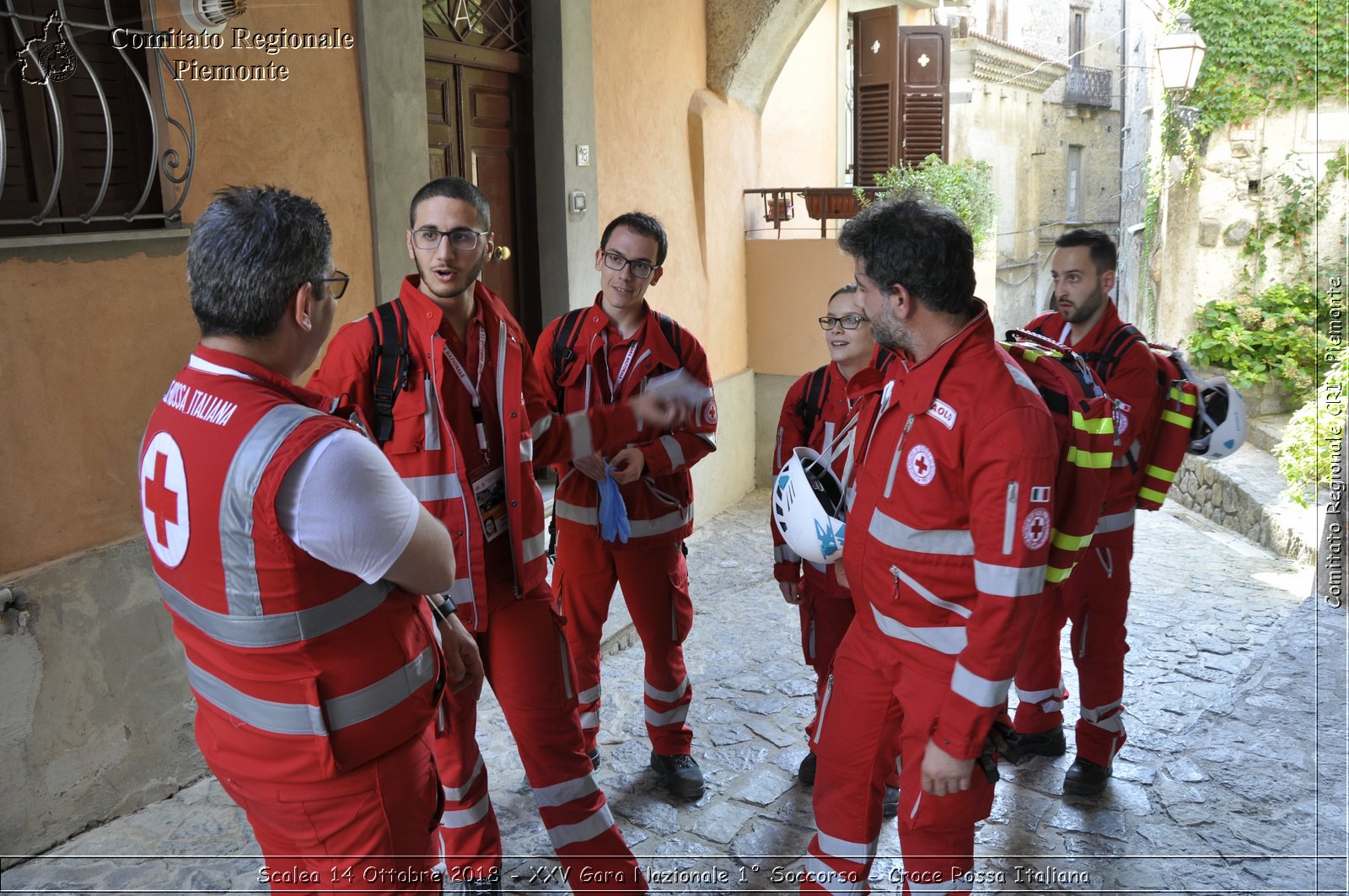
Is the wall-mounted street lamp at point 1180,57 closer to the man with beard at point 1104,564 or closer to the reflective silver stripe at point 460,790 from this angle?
the man with beard at point 1104,564

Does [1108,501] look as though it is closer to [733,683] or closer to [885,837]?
[885,837]

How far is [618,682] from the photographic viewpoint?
17.1 feet

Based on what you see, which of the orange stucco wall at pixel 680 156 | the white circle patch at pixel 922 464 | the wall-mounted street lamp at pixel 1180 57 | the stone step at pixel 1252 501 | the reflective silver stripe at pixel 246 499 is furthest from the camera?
the wall-mounted street lamp at pixel 1180 57

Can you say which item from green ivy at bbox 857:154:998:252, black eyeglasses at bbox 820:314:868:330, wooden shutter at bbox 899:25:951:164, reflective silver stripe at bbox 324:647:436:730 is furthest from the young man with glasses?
wooden shutter at bbox 899:25:951:164

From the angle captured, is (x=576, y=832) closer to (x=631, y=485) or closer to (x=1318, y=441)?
(x=631, y=485)

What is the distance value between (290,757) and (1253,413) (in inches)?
453

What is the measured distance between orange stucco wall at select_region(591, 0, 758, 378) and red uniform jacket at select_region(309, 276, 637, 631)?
385 cm

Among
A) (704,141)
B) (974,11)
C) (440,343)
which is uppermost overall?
(974,11)

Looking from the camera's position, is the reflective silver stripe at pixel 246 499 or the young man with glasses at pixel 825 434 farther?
the young man with glasses at pixel 825 434

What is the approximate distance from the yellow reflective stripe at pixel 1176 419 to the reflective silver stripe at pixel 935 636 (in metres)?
2.06

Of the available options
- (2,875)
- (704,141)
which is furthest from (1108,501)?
(704,141)

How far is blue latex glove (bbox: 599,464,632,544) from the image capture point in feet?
12.9

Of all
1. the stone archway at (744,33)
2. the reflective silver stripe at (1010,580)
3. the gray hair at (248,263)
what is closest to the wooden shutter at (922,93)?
the stone archway at (744,33)

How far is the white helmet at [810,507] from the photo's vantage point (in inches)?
124
